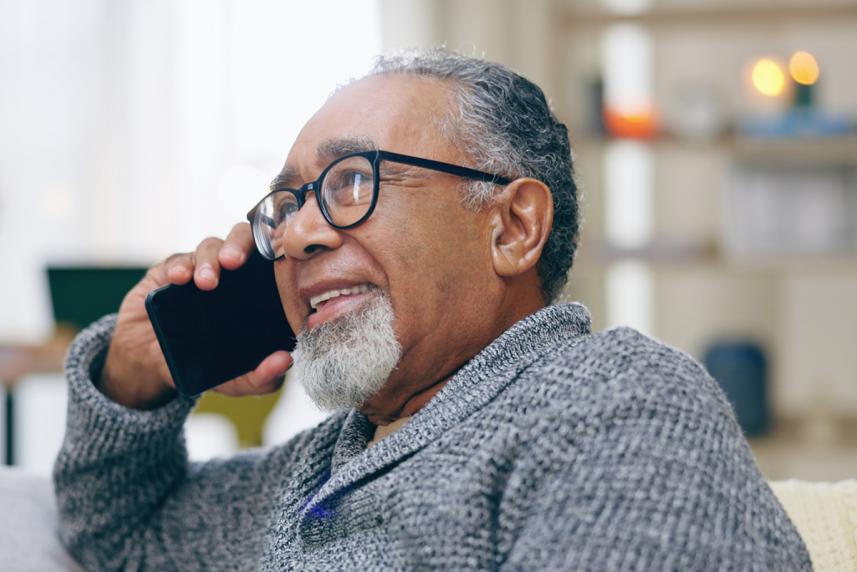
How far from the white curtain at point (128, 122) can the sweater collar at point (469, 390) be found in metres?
2.95

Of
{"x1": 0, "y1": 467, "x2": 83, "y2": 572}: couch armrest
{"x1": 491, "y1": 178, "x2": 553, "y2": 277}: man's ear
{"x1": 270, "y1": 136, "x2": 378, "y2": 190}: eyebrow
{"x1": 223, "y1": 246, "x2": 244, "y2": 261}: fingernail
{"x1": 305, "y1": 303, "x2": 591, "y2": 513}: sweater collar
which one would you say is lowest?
{"x1": 0, "y1": 467, "x2": 83, "y2": 572}: couch armrest

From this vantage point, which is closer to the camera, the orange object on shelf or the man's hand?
the man's hand

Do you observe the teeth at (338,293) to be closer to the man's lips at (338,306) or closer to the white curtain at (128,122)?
the man's lips at (338,306)

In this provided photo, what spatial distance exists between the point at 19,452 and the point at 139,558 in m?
2.63

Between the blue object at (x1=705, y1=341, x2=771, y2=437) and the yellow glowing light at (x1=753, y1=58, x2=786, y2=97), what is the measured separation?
0.83 metres

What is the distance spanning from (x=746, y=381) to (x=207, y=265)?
2.41 m

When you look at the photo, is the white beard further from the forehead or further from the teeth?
the forehead

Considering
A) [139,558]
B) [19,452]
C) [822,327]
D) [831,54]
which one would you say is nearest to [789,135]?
[831,54]

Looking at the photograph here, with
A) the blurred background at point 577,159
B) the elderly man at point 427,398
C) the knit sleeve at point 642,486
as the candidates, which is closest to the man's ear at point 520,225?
the elderly man at point 427,398

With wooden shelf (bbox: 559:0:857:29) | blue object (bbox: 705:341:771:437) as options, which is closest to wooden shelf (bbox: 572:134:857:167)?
wooden shelf (bbox: 559:0:857:29)

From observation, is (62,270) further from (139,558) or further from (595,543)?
(595,543)

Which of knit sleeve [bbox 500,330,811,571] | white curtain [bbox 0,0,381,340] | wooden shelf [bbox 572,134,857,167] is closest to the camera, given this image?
knit sleeve [bbox 500,330,811,571]

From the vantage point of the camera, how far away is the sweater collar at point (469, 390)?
97 cm

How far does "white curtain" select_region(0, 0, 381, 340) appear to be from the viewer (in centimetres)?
388
